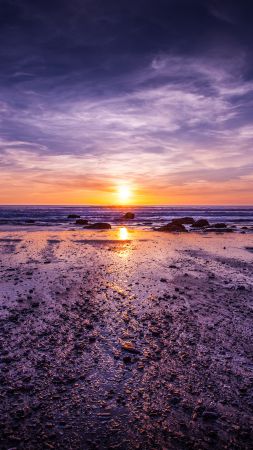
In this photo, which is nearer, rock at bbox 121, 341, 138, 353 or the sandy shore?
the sandy shore

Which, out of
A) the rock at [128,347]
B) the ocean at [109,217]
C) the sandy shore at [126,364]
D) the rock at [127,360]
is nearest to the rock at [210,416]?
the sandy shore at [126,364]

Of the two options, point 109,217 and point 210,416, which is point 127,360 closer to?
point 210,416

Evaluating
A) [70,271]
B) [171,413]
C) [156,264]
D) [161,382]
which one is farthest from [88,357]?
[156,264]

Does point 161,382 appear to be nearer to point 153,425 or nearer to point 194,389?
point 194,389

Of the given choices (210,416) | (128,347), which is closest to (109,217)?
(128,347)

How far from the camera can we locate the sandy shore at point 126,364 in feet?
12.4

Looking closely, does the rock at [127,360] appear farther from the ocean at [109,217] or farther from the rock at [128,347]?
the ocean at [109,217]

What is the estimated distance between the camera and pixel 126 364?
17.4ft

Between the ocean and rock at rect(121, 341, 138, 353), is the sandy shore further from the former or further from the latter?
the ocean

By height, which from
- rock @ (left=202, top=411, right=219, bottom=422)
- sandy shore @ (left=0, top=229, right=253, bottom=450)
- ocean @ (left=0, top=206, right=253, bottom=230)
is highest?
ocean @ (left=0, top=206, right=253, bottom=230)

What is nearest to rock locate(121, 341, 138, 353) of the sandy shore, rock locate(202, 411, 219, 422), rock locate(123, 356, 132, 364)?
the sandy shore

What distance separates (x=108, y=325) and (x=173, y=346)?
161 centimetres

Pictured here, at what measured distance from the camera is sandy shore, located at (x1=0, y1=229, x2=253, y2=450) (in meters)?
3.79

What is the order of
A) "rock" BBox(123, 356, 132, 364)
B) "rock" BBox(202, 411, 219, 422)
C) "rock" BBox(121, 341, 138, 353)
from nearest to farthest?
"rock" BBox(202, 411, 219, 422) → "rock" BBox(123, 356, 132, 364) → "rock" BBox(121, 341, 138, 353)
